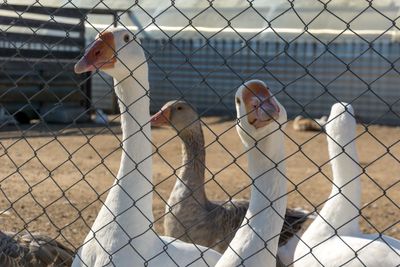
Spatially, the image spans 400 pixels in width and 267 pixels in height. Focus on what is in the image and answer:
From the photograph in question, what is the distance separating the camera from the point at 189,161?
570 centimetres

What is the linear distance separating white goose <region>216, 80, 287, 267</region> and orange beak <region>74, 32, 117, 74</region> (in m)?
0.79

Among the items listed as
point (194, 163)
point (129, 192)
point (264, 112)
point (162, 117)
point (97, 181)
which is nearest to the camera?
point (264, 112)

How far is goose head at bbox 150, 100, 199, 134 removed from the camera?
6.21 m

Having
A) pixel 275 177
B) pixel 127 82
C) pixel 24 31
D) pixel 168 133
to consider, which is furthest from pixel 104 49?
pixel 24 31

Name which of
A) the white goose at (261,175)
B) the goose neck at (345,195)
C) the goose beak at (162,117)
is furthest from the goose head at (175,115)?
the white goose at (261,175)

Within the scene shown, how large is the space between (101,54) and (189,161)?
202cm

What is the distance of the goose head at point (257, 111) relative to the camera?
3.32m

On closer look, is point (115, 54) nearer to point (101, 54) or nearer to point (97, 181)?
point (101, 54)

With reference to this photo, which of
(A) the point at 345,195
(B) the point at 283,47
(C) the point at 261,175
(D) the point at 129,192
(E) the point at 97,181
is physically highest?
(C) the point at 261,175

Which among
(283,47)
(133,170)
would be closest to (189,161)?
(133,170)

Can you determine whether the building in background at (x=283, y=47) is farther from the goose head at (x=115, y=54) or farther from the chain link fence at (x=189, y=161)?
the goose head at (x=115, y=54)

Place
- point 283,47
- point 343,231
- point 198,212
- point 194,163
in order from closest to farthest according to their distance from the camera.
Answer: point 343,231
point 198,212
point 194,163
point 283,47

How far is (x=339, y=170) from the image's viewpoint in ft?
15.8

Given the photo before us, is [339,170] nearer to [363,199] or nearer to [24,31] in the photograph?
[363,199]
